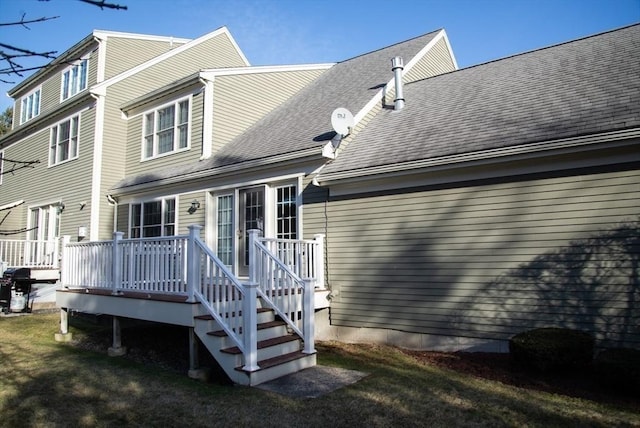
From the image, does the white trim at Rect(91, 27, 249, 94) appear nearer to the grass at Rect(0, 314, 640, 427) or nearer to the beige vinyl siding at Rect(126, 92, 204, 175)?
the beige vinyl siding at Rect(126, 92, 204, 175)

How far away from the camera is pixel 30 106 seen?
1873 cm

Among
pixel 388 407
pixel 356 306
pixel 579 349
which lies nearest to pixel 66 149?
pixel 356 306

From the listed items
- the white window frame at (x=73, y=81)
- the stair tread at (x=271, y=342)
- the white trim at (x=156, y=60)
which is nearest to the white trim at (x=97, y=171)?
the white trim at (x=156, y=60)

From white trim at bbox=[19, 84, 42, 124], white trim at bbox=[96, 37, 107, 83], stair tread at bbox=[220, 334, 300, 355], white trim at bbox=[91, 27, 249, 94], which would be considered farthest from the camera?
white trim at bbox=[19, 84, 42, 124]

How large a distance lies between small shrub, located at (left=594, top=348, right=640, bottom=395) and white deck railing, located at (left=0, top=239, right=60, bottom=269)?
13613mm

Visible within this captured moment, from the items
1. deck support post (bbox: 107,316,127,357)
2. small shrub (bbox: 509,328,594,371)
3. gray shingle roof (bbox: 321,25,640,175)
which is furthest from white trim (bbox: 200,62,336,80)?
small shrub (bbox: 509,328,594,371)

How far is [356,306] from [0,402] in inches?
215

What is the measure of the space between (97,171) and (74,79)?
4.46m

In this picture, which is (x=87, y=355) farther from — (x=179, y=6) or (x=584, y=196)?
(x=584, y=196)

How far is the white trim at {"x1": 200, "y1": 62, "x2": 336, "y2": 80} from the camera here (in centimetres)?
1252

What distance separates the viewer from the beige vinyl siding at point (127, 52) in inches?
597

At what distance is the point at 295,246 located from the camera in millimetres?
8961

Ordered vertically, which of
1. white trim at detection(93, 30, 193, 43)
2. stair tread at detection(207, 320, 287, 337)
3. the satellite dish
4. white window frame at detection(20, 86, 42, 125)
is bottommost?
stair tread at detection(207, 320, 287, 337)

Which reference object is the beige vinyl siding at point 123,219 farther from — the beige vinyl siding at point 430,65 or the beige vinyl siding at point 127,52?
the beige vinyl siding at point 430,65
